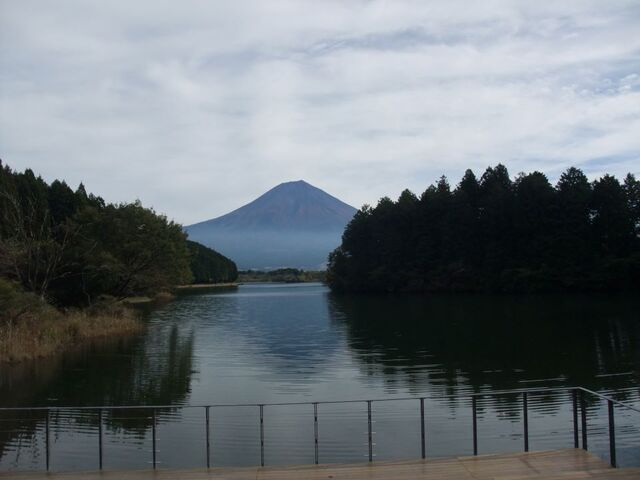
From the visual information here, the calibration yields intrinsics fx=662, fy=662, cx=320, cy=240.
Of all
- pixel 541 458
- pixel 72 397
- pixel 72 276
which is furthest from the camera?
pixel 72 276

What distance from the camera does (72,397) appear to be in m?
19.3

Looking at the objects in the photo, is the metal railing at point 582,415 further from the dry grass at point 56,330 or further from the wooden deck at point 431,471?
the dry grass at point 56,330

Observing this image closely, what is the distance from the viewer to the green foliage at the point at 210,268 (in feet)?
493

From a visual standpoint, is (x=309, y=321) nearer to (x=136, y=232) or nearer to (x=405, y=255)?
(x=136, y=232)

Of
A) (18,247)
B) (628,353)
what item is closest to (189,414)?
(628,353)

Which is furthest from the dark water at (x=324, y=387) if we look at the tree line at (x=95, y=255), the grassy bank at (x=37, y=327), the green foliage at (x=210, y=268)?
the green foliage at (x=210, y=268)

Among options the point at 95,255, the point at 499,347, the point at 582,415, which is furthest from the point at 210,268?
the point at 582,415

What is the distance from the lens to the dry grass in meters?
25.7

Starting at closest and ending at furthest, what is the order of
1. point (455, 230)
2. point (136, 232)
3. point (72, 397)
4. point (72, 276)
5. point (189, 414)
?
point (189, 414), point (72, 397), point (72, 276), point (136, 232), point (455, 230)

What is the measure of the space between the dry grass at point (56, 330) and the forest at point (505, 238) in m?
51.0

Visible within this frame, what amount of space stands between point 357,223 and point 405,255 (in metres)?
13.3

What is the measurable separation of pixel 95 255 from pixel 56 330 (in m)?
11.6

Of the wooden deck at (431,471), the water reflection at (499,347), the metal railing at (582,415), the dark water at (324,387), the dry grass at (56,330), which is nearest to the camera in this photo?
the wooden deck at (431,471)

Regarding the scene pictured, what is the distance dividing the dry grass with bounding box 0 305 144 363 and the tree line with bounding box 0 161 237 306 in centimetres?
260
